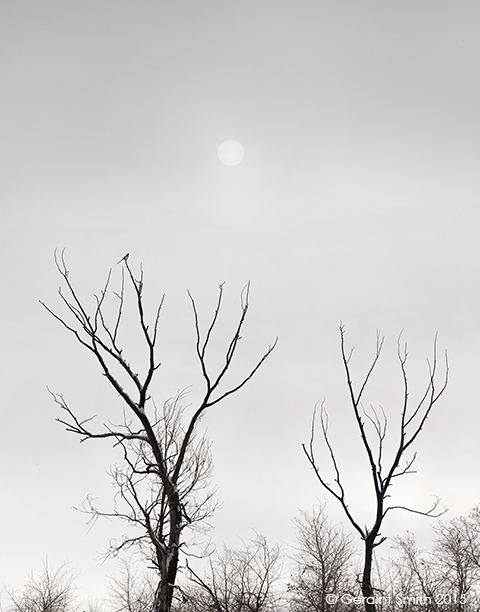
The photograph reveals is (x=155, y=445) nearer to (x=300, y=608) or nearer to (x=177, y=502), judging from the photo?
(x=177, y=502)

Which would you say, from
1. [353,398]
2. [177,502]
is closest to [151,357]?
[177,502]

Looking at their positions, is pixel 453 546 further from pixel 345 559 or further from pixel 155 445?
pixel 155 445

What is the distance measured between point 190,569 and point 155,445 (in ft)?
4.36

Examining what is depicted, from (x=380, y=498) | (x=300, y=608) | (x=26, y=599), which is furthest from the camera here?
(x=26, y=599)

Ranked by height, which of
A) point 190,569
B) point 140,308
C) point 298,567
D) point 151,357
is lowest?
point 190,569

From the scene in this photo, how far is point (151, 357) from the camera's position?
16.2 feet

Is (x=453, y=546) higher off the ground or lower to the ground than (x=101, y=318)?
higher

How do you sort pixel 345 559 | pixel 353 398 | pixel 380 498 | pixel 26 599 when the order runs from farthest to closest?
pixel 26 599 < pixel 345 559 < pixel 353 398 < pixel 380 498

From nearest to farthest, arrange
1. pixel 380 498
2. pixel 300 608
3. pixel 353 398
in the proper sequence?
pixel 380 498, pixel 353 398, pixel 300 608

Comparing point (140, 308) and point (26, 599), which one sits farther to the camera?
point (26, 599)

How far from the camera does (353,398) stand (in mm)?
4352

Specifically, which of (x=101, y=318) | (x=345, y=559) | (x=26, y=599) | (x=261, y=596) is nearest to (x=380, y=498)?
(x=101, y=318)

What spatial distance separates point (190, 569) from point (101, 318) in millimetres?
2667

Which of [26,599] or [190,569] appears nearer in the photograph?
[190,569]
